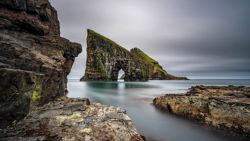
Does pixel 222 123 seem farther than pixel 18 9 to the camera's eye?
No

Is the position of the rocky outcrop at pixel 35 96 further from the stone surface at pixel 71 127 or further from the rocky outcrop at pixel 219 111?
the rocky outcrop at pixel 219 111

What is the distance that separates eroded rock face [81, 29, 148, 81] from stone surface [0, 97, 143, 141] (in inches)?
4155

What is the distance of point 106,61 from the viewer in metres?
116

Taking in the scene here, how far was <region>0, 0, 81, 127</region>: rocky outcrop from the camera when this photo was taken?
7.50m

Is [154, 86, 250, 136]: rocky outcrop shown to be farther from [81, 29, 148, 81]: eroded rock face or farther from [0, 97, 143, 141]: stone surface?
[81, 29, 148, 81]: eroded rock face

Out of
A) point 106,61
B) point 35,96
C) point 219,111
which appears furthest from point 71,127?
point 106,61

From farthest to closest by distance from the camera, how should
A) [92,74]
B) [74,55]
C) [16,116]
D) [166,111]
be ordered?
1. [92,74]
2. [74,55]
3. [166,111]
4. [16,116]

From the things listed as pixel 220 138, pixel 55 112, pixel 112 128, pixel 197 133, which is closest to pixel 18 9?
pixel 55 112

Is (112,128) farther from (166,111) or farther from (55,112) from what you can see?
(166,111)

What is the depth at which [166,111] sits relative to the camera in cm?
2050

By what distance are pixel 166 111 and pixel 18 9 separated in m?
19.6

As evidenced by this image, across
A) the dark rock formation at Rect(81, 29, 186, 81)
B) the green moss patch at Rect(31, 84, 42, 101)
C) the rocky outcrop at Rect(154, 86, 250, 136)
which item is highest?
the dark rock formation at Rect(81, 29, 186, 81)

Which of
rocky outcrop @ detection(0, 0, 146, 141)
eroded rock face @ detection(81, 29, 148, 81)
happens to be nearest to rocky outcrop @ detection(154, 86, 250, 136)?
rocky outcrop @ detection(0, 0, 146, 141)

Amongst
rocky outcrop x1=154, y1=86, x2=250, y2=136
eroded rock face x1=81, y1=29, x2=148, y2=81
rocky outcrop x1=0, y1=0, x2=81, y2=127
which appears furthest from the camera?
eroded rock face x1=81, y1=29, x2=148, y2=81
